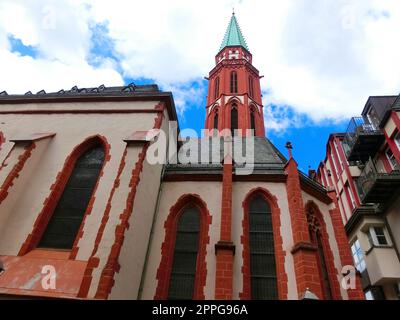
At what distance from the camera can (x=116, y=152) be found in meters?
11.2

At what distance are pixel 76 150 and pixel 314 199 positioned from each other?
10430 mm

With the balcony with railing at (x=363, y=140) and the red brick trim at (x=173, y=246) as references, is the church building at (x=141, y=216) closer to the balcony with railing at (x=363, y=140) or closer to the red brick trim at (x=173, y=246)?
the red brick trim at (x=173, y=246)

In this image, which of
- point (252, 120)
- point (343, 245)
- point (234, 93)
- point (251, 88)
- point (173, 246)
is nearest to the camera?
point (173, 246)

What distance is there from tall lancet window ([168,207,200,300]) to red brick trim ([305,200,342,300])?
185 inches

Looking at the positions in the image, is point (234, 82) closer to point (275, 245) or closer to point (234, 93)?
point (234, 93)

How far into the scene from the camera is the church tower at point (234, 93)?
27.8 m

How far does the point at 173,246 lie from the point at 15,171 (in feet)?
20.7

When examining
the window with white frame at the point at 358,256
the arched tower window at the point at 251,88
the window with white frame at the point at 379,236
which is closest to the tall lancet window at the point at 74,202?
the window with white frame at the point at 379,236

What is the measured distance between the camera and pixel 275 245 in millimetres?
10367

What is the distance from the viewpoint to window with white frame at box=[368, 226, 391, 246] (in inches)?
674

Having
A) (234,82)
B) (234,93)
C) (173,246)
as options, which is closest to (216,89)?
(234,82)
